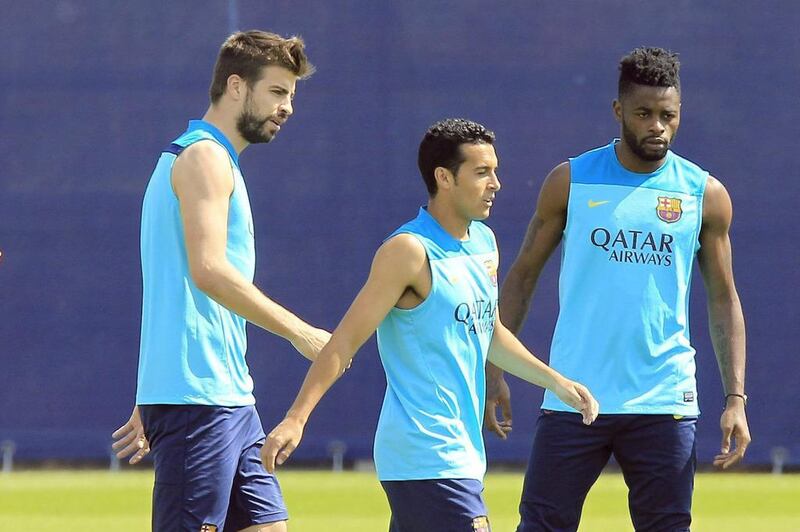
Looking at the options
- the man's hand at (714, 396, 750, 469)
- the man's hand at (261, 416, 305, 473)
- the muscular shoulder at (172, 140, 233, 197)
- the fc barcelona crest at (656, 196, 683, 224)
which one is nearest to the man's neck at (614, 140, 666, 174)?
the fc barcelona crest at (656, 196, 683, 224)

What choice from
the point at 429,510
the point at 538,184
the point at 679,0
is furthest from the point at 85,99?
the point at 429,510

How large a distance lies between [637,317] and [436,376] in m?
0.98

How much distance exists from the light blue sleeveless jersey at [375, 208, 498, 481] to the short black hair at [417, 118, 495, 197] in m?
0.19

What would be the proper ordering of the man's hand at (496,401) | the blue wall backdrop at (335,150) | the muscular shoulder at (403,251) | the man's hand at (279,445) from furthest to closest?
the blue wall backdrop at (335,150), the man's hand at (496,401), the muscular shoulder at (403,251), the man's hand at (279,445)

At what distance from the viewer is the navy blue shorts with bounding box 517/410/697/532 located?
460 cm

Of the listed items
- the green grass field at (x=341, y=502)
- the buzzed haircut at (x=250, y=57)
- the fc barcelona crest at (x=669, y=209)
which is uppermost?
the buzzed haircut at (x=250, y=57)

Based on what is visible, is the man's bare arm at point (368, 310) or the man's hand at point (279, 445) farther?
the man's bare arm at point (368, 310)

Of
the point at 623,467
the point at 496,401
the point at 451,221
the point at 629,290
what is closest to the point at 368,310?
the point at 451,221

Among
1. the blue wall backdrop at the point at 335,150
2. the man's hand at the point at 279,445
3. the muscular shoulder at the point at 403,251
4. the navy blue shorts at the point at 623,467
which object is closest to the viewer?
the man's hand at the point at 279,445

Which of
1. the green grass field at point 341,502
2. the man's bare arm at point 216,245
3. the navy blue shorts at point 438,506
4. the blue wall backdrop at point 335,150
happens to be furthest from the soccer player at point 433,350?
the blue wall backdrop at point 335,150

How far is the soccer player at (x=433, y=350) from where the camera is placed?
3.88m

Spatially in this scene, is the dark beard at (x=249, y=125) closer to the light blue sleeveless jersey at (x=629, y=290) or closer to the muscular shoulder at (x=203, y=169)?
the muscular shoulder at (x=203, y=169)

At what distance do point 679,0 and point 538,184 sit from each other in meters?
1.53

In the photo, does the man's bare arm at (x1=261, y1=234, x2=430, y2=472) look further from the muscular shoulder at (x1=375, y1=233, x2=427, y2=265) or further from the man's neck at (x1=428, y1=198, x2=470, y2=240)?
the man's neck at (x1=428, y1=198, x2=470, y2=240)
